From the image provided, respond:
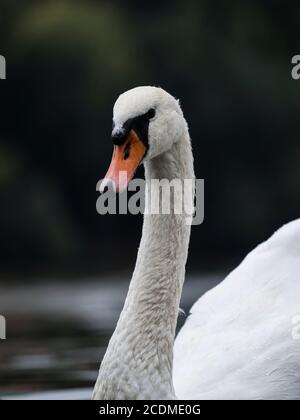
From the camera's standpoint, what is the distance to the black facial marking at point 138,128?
596cm

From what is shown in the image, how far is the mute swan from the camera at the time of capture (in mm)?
6070

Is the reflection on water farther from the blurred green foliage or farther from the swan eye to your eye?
the blurred green foliage

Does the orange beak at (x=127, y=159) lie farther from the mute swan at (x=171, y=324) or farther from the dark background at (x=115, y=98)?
the dark background at (x=115, y=98)

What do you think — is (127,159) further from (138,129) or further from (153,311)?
(153,311)

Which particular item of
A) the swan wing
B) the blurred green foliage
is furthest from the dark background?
the swan wing

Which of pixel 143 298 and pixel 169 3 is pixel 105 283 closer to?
pixel 143 298

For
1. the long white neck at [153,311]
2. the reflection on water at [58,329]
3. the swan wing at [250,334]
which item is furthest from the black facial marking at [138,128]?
the reflection on water at [58,329]

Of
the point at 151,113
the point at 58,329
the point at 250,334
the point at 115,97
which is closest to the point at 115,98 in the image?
the point at 115,97

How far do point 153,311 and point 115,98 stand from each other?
20.6 metres

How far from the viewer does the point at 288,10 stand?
32125 millimetres

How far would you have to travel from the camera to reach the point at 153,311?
20.7 feet
